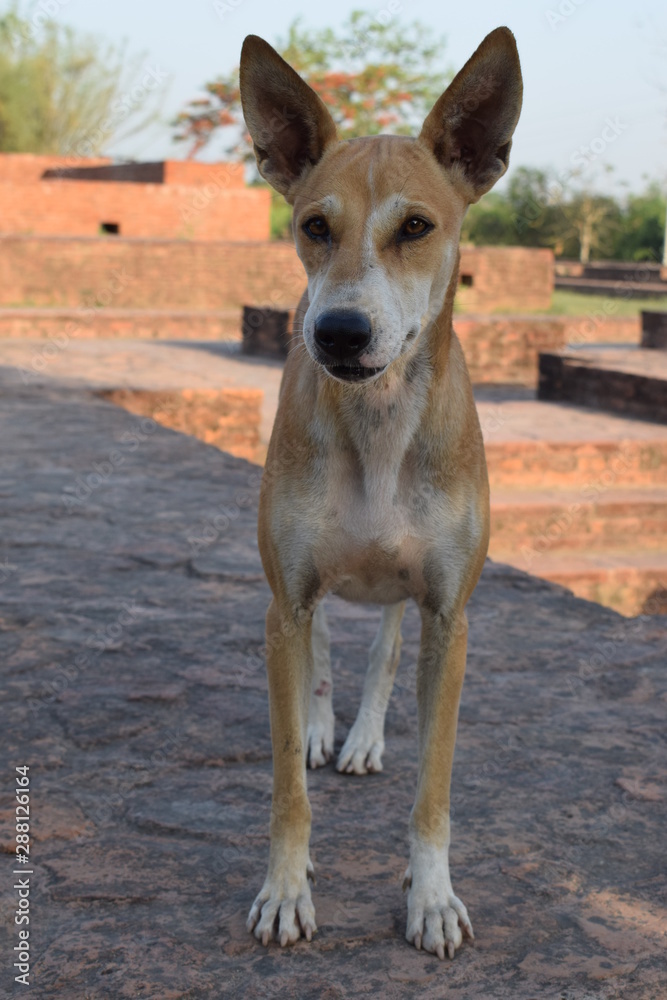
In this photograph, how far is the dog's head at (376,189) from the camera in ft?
7.04

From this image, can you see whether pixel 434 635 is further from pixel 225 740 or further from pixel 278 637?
pixel 225 740

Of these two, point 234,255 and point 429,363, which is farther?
point 234,255

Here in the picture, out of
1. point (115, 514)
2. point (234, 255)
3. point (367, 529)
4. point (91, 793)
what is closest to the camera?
point (367, 529)

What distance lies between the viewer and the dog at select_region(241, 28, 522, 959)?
7.49 ft

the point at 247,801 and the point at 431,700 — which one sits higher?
the point at 431,700

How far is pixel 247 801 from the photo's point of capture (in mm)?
2791

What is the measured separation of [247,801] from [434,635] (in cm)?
75

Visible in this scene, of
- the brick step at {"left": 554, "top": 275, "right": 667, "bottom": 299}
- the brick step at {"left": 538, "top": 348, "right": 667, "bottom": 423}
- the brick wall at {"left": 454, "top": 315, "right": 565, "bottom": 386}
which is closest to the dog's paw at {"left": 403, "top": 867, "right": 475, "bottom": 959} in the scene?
the brick step at {"left": 538, "top": 348, "right": 667, "bottom": 423}

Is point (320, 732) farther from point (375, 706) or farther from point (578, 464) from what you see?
point (578, 464)

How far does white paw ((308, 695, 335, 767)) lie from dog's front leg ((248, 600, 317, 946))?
611 millimetres

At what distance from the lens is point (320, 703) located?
311cm

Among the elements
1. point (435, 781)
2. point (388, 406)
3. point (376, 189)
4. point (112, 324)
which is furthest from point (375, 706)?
point (112, 324)

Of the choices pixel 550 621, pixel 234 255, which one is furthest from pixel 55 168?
pixel 550 621

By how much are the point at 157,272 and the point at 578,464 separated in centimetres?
1251
